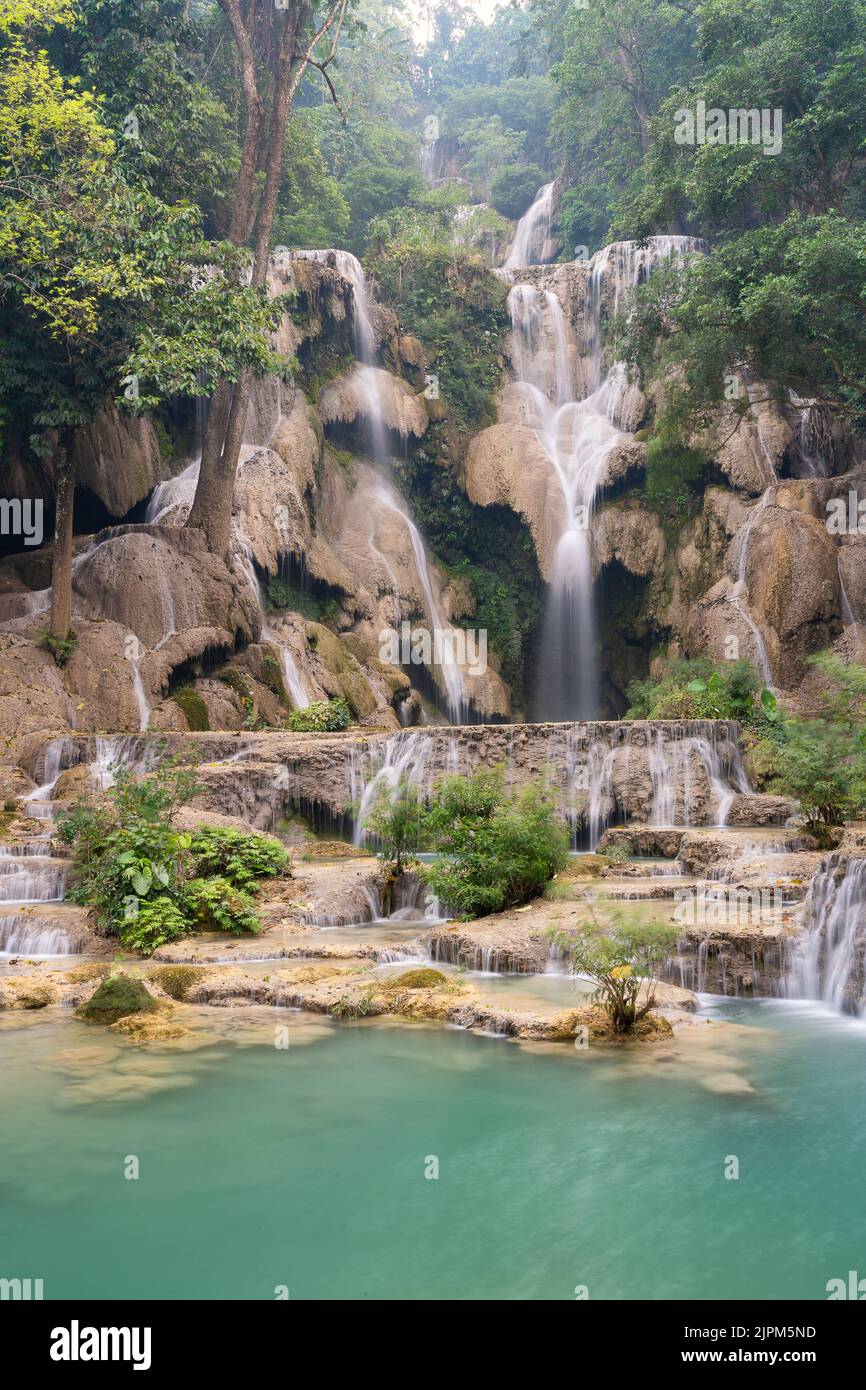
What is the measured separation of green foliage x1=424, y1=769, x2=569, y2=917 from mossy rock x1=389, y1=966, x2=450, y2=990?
2027 millimetres

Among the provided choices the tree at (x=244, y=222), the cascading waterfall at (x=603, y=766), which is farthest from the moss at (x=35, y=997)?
the tree at (x=244, y=222)

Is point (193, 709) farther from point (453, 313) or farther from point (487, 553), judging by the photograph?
point (453, 313)

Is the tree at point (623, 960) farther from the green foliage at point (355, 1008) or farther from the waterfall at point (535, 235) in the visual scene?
the waterfall at point (535, 235)

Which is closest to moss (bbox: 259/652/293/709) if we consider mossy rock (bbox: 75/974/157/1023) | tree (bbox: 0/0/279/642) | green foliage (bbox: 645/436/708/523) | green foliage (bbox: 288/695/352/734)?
green foliage (bbox: 288/695/352/734)

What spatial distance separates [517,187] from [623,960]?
43493mm

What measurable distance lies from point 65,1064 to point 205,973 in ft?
6.90

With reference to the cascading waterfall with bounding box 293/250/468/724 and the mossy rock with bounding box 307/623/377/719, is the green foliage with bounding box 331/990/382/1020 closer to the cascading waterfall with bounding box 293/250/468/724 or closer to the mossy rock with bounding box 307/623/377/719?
the mossy rock with bounding box 307/623/377/719

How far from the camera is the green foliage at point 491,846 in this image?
10867 millimetres

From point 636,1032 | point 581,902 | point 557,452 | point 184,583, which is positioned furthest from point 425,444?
point 636,1032

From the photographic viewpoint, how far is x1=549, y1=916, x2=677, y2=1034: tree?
723cm

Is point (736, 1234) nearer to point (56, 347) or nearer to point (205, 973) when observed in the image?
point (205, 973)

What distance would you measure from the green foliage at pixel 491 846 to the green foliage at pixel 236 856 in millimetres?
1971

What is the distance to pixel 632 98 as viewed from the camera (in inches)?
1364

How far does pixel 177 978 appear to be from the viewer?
8938mm
